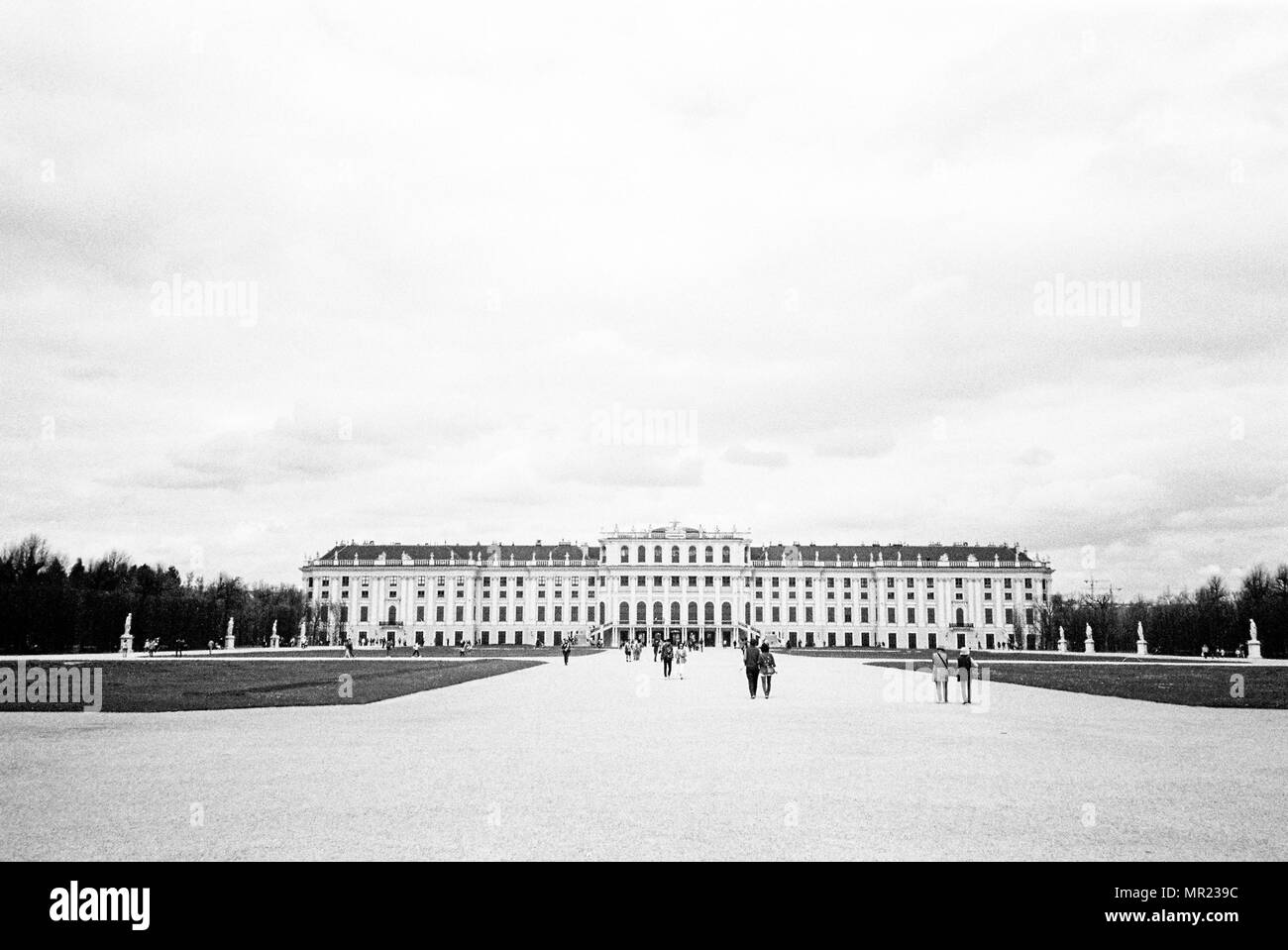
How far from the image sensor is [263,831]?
26.7 ft

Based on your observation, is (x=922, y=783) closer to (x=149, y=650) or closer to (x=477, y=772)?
(x=477, y=772)

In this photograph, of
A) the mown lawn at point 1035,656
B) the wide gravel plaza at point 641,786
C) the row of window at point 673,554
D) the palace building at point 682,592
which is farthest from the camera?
the row of window at point 673,554

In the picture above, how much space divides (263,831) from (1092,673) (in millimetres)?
34260

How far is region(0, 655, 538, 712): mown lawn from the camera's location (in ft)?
67.7

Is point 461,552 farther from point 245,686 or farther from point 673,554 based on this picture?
point 245,686

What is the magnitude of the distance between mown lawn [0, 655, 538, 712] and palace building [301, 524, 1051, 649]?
8739 centimetres

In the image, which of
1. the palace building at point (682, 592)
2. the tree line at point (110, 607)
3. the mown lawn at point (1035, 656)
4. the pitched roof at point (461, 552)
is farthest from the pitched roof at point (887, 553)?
the tree line at point (110, 607)

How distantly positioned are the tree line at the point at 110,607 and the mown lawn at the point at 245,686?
24.0 meters

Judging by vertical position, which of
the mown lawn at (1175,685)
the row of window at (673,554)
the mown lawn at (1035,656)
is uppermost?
the row of window at (673,554)

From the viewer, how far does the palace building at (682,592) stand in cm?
12744

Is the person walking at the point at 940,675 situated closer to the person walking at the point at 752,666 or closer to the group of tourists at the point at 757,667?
the group of tourists at the point at 757,667

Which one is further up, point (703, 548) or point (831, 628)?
point (703, 548)

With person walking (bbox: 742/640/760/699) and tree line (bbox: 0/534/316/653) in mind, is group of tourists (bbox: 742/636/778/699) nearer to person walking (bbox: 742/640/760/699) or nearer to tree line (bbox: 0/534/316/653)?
person walking (bbox: 742/640/760/699)
